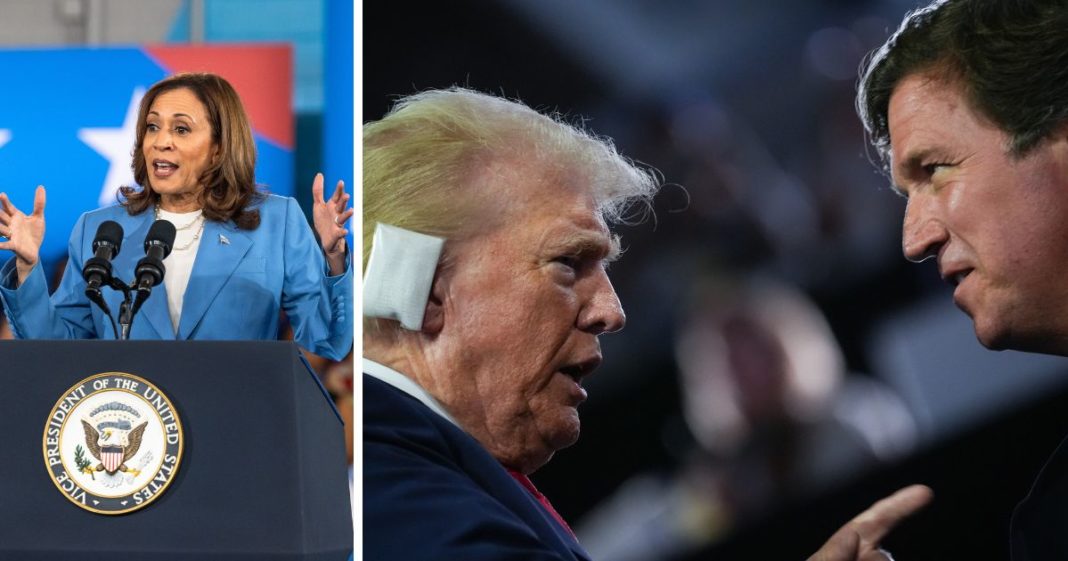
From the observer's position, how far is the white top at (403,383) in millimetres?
2850

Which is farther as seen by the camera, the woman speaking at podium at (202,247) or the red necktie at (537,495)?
the woman speaking at podium at (202,247)

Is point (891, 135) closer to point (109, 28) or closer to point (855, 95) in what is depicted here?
point (855, 95)

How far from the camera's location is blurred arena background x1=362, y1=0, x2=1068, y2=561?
282cm

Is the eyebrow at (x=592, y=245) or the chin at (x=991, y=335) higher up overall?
the eyebrow at (x=592, y=245)

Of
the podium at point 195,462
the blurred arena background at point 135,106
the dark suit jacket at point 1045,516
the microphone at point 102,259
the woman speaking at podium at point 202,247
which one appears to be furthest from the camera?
the blurred arena background at point 135,106

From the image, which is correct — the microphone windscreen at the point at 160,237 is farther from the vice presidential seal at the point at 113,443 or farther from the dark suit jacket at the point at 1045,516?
the dark suit jacket at the point at 1045,516

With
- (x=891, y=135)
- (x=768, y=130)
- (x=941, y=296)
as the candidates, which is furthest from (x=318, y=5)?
(x=941, y=296)

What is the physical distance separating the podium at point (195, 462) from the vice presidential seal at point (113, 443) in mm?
14

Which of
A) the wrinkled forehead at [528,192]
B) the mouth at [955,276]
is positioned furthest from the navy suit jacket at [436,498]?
the mouth at [955,276]

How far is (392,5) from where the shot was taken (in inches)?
120

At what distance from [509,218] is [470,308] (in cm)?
24

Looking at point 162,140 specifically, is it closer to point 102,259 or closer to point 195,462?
point 102,259

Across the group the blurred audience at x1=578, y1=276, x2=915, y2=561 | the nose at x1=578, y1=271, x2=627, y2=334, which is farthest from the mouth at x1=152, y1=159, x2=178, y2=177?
the blurred audience at x1=578, y1=276, x2=915, y2=561

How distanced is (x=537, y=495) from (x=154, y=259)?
44.4 inches
